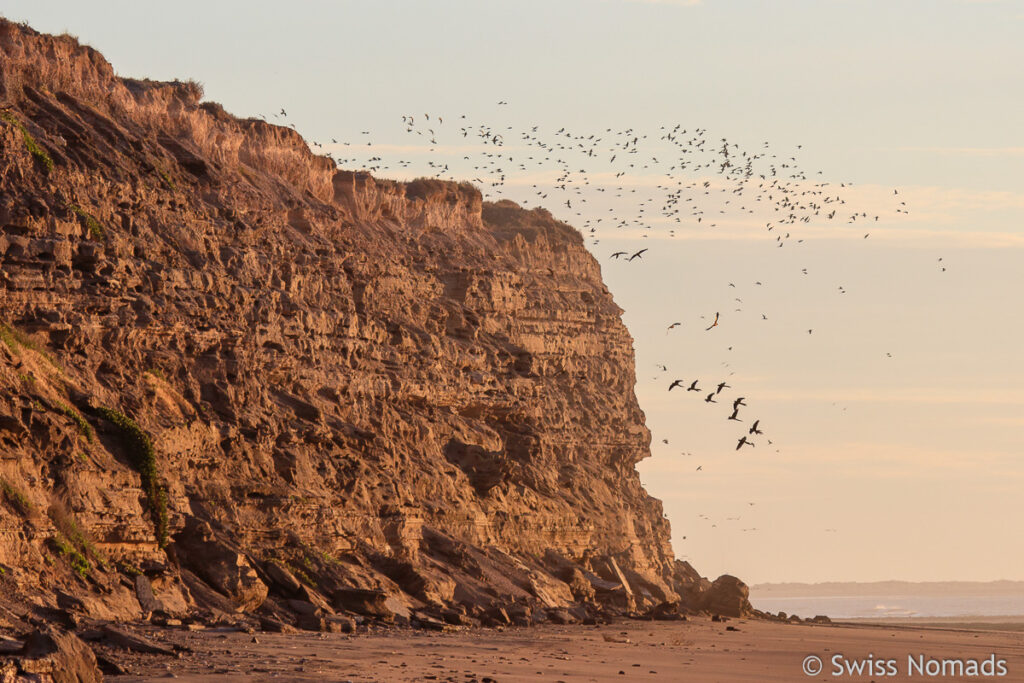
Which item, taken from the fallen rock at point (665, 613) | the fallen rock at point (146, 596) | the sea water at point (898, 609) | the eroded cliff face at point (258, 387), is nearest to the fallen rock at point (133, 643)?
the eroded cliff face at point (258, 387)

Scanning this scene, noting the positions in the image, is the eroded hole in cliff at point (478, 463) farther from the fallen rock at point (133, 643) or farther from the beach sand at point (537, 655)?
the fallen rock at point (133, 643)

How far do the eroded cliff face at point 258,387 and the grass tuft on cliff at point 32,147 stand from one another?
0.11 m

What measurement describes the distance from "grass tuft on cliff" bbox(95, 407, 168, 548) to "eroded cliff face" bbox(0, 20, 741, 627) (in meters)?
0.06

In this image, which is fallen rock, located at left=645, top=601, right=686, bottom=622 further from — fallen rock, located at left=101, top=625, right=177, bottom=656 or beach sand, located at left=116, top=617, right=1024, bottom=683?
fallen rock, located at left=101, top=625, right=177, bottom=656

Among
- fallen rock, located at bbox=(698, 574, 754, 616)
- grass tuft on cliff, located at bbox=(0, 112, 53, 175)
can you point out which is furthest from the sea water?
grass tuft on cliff, located at bbox=(0, 112, 53, 175)

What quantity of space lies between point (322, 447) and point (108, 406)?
1011 cm

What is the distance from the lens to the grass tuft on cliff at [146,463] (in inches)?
1404

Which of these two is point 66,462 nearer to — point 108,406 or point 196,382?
point 108,406

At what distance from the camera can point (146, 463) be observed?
3638 centimetres

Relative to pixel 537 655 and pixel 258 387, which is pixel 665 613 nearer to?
pixel 258 387

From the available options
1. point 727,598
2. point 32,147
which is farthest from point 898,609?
point 32,147

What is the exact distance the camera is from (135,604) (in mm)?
31406

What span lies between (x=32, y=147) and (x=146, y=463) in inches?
444

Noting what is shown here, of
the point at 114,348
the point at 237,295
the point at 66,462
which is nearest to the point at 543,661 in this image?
the point at 66,462
